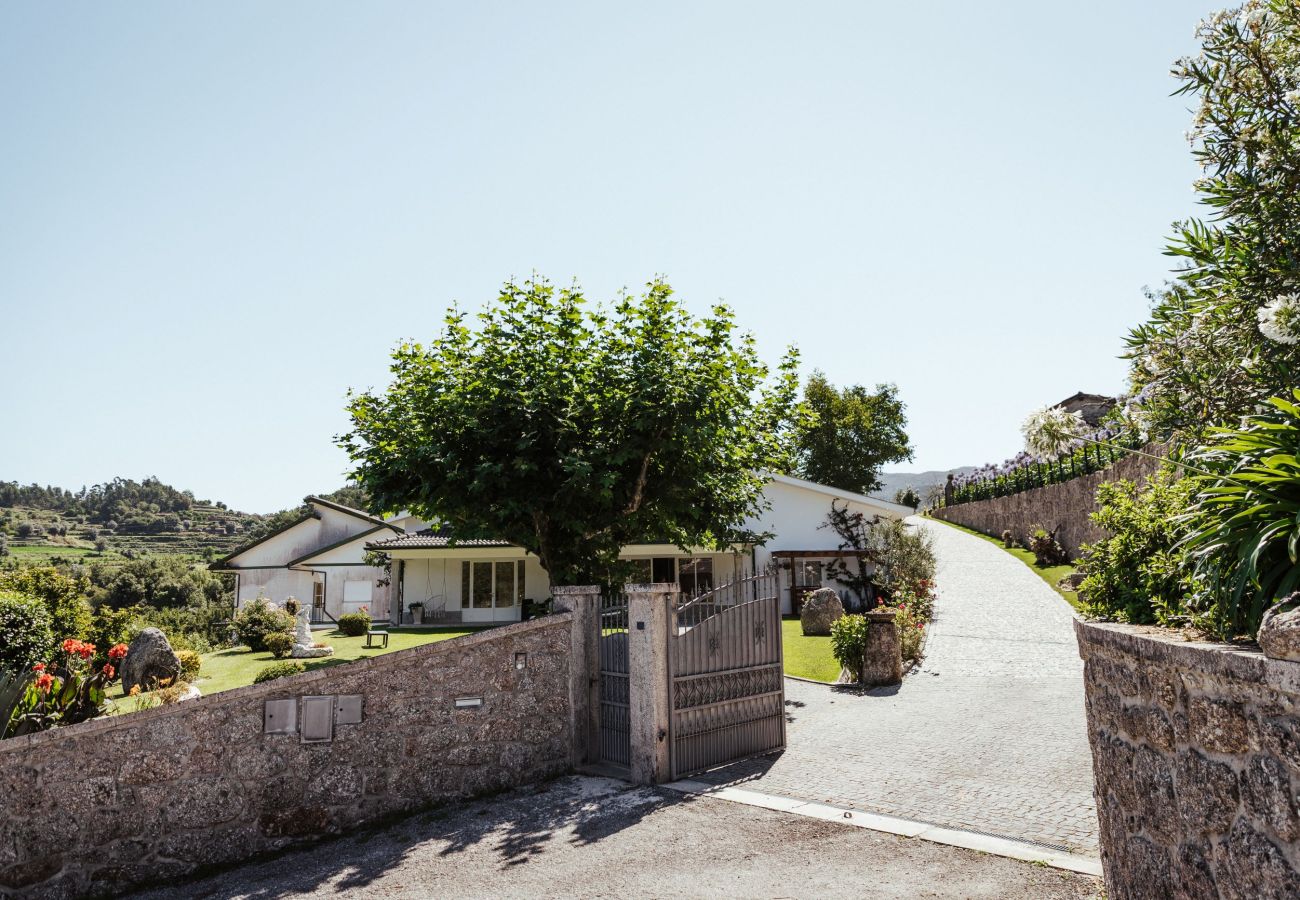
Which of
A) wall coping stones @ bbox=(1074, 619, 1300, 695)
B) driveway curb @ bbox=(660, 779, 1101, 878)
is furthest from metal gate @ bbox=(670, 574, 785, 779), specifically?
wall coping stones @ bbox=(1074, 619, 1300, 695)

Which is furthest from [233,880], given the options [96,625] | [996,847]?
[96,625]

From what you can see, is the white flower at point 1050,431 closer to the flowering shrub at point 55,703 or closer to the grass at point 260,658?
the grass at point 260,658

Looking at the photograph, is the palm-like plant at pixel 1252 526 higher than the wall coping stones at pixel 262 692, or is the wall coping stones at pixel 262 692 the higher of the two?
the palm-like plant at pixel 1252 526

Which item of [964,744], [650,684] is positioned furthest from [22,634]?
[964,744]

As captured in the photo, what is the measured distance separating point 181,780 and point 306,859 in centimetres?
138

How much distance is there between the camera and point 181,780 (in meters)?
7.67

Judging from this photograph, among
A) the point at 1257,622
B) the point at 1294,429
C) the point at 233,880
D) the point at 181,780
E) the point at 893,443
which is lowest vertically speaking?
the point at 233,880

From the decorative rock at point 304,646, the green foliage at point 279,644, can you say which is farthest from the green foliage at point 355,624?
the green foliage at point 279,644

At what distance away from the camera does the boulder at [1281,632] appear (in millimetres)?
2717

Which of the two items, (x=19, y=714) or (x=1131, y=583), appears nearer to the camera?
(x=1131, y=583)

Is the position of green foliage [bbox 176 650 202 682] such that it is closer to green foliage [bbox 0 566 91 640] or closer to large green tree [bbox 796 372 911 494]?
green foliage [bbox 0 566 91 640]

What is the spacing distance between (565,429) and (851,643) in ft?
23.8

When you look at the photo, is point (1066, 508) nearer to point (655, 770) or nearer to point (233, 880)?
point (655, 770)

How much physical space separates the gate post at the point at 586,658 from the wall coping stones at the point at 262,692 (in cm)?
31
